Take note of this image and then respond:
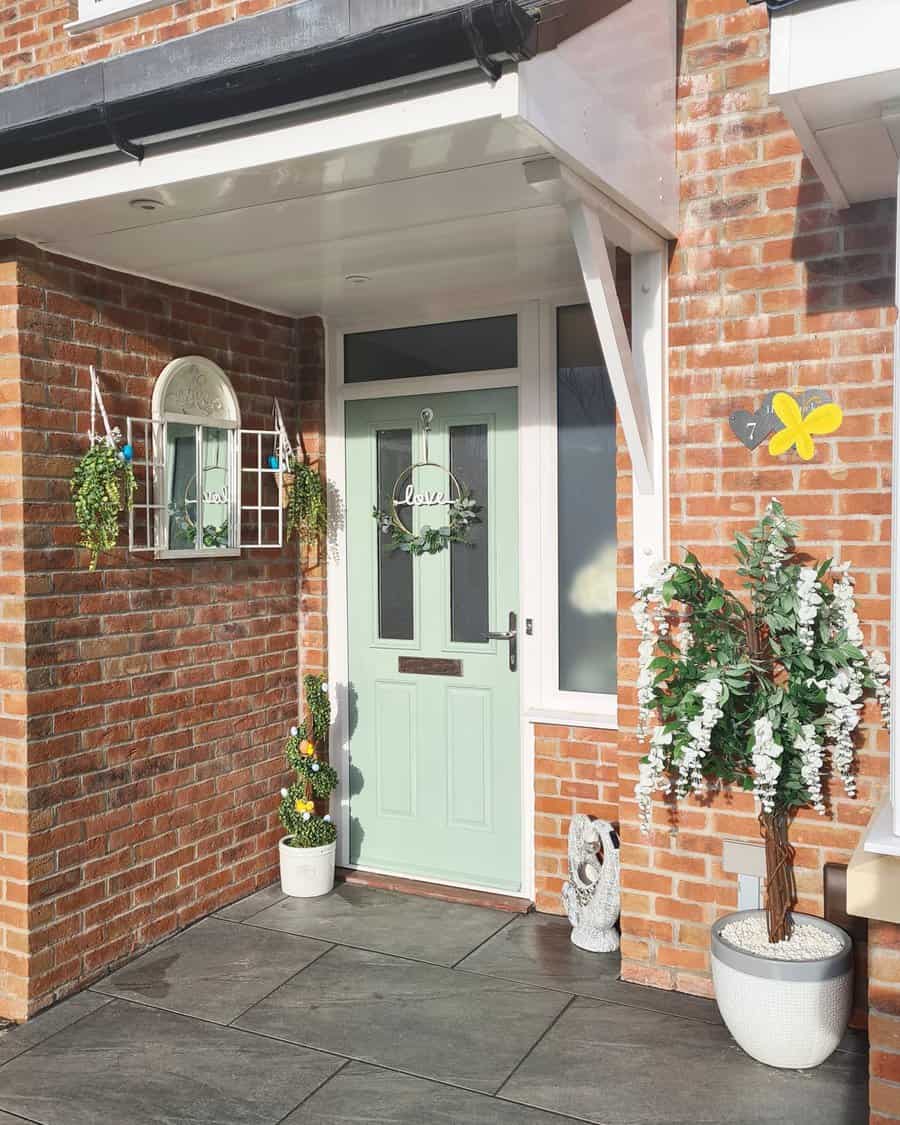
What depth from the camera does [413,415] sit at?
456 cm

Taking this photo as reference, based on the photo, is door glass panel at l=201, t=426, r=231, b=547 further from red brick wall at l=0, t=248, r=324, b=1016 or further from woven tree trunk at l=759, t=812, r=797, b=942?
woven tree trunk at l=759, t=812, r=797, b=942

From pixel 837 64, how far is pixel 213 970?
343 cm

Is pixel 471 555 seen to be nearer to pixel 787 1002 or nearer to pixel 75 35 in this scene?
pixel 787 1002

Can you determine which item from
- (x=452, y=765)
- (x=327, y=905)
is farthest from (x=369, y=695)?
(x=327, y=905)

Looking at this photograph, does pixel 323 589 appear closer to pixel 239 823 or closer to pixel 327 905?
pixel 239 823

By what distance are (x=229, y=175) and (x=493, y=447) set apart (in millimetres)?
1847

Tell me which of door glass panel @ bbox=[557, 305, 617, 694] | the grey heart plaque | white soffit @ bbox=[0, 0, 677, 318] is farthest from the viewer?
door glass panel @ bbox=[557, 305, 617, 694]

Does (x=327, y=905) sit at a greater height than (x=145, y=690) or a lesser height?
lesser

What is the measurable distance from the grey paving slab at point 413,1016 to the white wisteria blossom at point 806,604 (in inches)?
58.6

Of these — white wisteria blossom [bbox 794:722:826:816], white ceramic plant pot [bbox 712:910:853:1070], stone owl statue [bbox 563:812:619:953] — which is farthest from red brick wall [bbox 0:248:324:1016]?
white wisteria blossom [bbox 794:722:826:816]

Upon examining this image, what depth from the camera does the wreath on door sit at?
175 inches

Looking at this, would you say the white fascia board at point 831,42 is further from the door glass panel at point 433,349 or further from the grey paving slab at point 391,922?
the grey paving slab at point 391,922

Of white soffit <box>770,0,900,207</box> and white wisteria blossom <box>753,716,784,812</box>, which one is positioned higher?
white soffit <box>770,0,900,207</box>

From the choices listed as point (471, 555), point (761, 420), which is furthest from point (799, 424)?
point (471, 555)
